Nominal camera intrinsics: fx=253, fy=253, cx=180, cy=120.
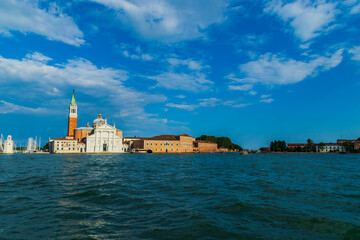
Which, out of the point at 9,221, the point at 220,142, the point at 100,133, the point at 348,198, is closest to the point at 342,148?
the point at 220,142

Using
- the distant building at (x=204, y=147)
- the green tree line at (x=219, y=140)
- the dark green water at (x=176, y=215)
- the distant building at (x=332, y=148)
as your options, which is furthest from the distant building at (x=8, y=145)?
the distant building at (x=332, y=148)

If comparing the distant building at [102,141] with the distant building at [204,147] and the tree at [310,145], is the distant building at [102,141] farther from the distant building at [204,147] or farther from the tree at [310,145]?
the tree at [310,145]

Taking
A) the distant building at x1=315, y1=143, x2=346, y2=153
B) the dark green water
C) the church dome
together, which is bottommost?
the dark green water

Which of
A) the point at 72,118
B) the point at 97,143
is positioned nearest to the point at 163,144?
the point at 97,143

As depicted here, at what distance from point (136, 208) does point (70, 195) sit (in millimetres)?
2910

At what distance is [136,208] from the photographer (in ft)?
21.4

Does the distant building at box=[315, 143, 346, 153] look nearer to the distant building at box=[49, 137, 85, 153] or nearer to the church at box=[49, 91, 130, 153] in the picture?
the church at box=[49, 91, 130, 153]

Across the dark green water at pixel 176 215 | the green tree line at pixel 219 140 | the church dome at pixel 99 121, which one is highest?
the church dome at pixel 99 121

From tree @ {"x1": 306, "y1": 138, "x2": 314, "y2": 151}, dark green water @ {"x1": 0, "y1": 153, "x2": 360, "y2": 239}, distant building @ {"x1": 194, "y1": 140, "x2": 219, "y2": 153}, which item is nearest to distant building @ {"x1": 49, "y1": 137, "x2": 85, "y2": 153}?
distant building @ {"x1": 194, "y1": 140, "x2": 219, "y2": 153}

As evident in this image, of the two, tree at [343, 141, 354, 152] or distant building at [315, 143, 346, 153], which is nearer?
tree at [343, 141, 354, 152]

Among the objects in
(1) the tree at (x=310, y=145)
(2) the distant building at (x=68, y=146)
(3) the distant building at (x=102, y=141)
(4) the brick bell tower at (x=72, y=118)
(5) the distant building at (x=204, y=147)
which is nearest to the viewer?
(3) the distant building at (x=102, y=141)

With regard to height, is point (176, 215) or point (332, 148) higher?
point (332, 148)

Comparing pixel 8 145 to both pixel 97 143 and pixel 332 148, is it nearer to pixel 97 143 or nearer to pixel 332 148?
pixel 97 143

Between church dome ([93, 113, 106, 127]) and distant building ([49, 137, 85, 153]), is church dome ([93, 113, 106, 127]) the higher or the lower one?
the higher one
